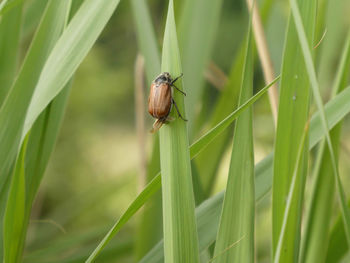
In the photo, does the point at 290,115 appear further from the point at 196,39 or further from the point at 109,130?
the point at 109,130

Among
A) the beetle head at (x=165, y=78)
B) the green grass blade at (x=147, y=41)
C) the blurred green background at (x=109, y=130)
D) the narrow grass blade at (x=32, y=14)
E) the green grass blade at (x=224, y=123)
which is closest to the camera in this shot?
the green grass blade at (x=224, y=123)

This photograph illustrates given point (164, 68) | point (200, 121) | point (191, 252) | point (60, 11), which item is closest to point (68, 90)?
point (60, 11)

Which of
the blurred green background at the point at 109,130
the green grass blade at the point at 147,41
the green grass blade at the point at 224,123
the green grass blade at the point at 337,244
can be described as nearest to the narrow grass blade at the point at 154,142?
the green grass blade at the point at 147,41

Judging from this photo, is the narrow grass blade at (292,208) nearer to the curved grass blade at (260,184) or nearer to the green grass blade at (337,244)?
the curved grass blade at (260,184)

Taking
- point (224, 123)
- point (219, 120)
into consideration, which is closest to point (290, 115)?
point (224, 123)

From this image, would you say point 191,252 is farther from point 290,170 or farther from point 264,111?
point 264,111

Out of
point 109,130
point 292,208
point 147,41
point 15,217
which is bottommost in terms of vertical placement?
point 292,208

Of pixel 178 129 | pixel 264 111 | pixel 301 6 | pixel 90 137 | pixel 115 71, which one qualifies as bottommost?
pixel 178 129
